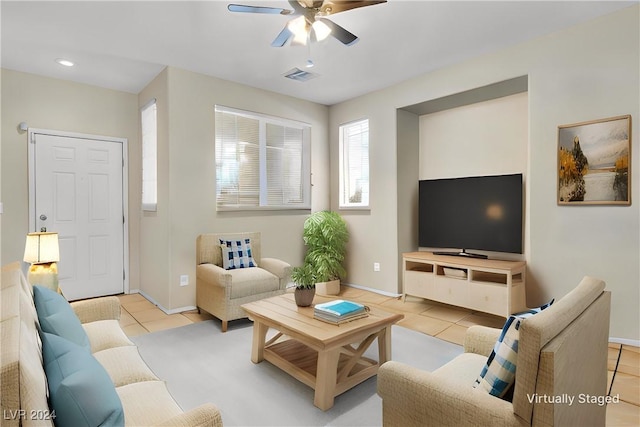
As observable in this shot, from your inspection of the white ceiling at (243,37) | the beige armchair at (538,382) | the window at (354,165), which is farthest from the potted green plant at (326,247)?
the beige armchair at (538,382)

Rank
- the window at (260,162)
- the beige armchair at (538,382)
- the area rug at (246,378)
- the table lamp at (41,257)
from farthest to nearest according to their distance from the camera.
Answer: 1. the window at (260,162)
2. the table lamp at (41,257)
3. the area rug at (246,378)
4. the beige armchair at (538,382)

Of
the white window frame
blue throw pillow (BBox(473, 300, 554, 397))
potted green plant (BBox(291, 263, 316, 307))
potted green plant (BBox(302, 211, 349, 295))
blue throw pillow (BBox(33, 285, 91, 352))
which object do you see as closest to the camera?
blue throw pillow (BBox(473, 300, 554, 397))

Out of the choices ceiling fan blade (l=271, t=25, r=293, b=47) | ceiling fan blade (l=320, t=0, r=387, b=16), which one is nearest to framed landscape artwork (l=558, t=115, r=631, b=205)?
ceiling fan blade (l=320, t=0, r=387, b=16)

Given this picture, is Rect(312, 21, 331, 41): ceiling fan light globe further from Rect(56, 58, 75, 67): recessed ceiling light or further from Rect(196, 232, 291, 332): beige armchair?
Rect(56, 58, 75, 67): recessed ceiling light

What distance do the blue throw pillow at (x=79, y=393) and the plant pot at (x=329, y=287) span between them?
3631 mm

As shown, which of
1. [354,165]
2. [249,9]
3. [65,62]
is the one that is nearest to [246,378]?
[249,9]

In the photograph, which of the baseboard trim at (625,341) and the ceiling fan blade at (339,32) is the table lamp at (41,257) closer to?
the ceiling fan blade at (339,32)

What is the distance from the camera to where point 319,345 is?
204cm

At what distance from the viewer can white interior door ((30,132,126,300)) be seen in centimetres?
408

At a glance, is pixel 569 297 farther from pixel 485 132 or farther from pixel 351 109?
pixel 351 109

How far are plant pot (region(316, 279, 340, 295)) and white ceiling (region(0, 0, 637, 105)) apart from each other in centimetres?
273

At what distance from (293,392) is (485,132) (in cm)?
359

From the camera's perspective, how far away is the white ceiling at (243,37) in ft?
9.07

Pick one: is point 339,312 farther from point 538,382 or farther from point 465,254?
point 465,254
